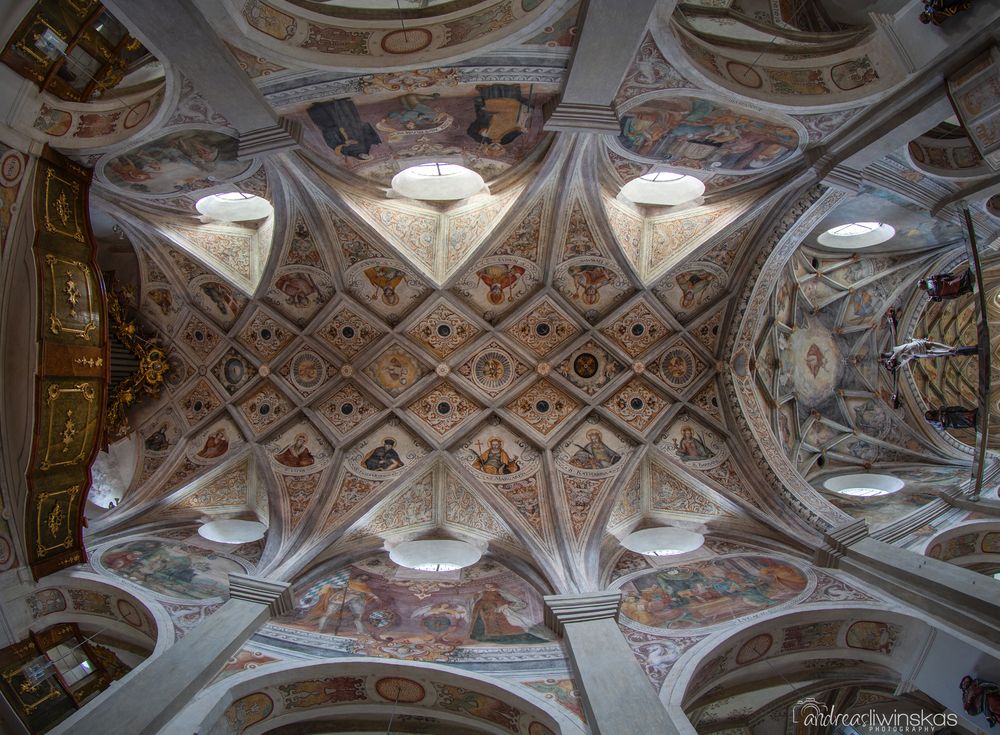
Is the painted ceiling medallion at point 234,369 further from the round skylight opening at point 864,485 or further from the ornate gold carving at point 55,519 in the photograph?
the round skylight opening at point 864,485

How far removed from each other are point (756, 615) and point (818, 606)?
0.84m

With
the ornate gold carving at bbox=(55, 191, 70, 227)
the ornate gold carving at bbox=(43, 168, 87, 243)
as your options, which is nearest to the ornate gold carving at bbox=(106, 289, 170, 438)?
the ornate gold carving at bbox=(43, 168, 87, 243)

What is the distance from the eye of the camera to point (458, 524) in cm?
1166

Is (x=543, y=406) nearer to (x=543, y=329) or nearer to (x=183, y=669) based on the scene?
(x=543, y=329)

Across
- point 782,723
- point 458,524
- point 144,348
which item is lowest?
point 782,723

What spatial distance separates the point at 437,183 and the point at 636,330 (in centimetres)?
524

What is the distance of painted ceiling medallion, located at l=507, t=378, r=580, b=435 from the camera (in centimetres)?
1262

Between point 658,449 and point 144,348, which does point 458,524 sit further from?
point 144,348

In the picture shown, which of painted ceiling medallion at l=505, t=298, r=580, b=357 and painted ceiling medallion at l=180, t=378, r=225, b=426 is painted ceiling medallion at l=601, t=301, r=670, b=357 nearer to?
painted ceiling medallion at l=505, t=298, r=580, b=357

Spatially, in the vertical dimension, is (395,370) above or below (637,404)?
above

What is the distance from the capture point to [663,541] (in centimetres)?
1098

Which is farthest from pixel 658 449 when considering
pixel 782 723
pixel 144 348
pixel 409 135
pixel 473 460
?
pixel 144 348

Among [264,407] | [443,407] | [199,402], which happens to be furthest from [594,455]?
[199,402]

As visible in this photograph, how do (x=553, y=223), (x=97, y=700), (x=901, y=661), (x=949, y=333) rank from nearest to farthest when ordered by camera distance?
(x=97, y=700) → (x=901, y=661) → (x=553, y=223) → (x=949, y=333)
